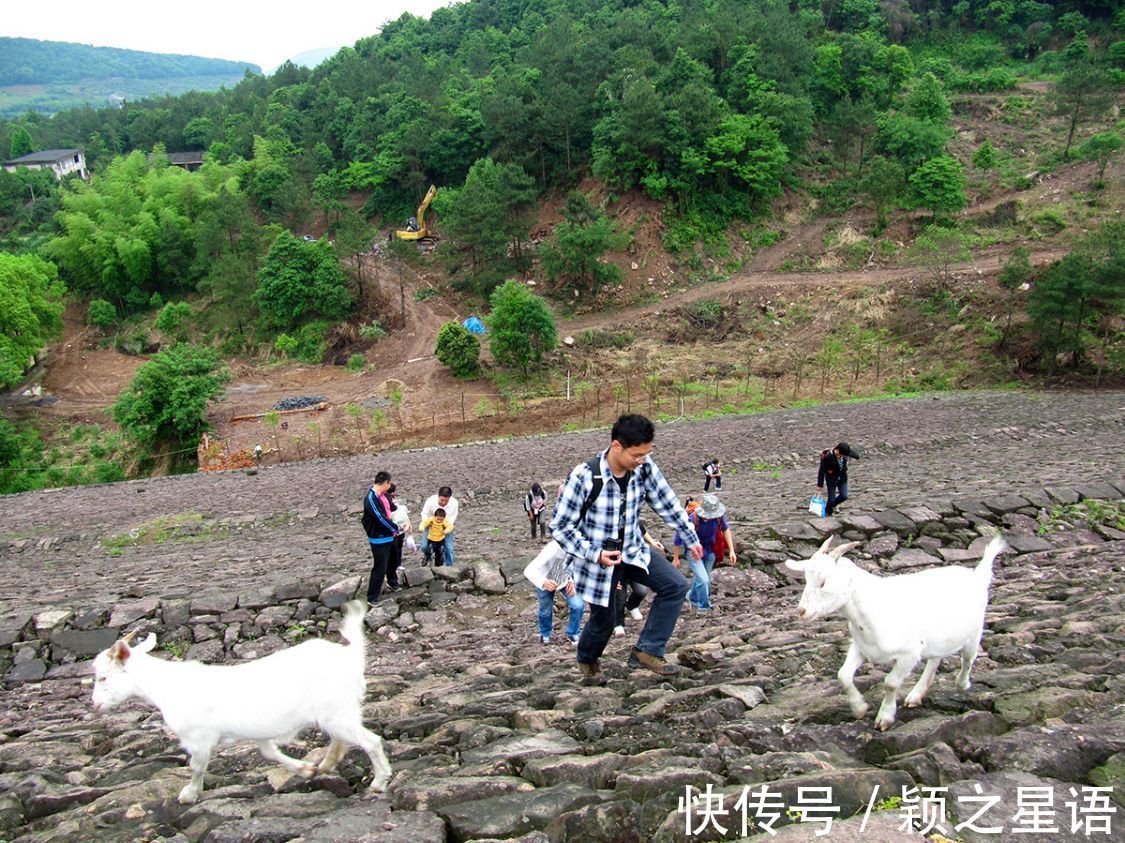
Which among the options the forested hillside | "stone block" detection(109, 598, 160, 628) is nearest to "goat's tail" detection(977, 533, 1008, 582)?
"stone block" detection(109, 598, 160, 628)

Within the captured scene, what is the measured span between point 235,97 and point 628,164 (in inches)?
2680

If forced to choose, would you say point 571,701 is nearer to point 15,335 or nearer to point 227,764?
point 227,764

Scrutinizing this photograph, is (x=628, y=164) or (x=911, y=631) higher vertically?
(x=628, y=164)

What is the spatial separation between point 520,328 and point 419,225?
24.2 metres

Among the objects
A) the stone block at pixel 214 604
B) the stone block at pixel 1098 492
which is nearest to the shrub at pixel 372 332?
the stone block at pixel 214 604

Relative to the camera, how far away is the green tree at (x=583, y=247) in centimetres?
3825

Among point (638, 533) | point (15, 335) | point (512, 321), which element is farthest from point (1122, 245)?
point (15, 335)

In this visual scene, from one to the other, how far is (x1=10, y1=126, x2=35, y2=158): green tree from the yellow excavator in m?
79.2

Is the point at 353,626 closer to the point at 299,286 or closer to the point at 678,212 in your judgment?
the point at 299,286

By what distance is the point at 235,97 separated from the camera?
8938 centimetres

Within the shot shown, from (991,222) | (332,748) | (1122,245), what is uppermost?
(991,222)

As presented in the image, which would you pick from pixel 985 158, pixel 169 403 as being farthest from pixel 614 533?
pixel 985 158

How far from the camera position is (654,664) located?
6.21 m

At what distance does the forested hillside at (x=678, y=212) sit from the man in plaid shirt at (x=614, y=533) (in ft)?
79.1
